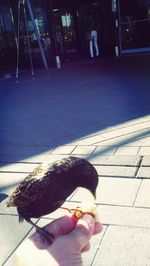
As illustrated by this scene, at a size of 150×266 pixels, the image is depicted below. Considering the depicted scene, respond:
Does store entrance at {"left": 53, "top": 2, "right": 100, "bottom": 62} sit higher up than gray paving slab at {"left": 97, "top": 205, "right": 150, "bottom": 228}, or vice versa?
store entrance at {"left": 53, "top": 2, "right": 100, "bottom": 62}

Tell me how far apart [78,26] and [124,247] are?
47.0 ft

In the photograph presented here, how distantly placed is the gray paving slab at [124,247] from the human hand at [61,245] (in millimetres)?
1661

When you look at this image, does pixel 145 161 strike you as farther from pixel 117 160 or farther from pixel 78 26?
pixel 78 26

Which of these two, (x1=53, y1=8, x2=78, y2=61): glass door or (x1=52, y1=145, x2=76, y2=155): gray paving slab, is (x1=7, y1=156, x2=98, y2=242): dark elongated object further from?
(x1=53, y1=8, x2=78, y2=61): glass door

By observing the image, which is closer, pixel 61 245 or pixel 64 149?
pixel 61 245

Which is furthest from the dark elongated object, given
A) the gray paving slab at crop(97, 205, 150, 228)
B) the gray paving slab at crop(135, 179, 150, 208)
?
the gray paving slab at crop(135, 179, 150, 208)

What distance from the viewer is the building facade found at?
15.3 metres

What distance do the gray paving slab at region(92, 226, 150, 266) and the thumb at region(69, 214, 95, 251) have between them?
1696 mm

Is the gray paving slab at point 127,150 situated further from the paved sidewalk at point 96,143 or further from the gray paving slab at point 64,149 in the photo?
the gray paving slab at point 64,149

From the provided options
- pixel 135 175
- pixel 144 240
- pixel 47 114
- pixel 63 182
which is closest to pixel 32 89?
pixel 47 114

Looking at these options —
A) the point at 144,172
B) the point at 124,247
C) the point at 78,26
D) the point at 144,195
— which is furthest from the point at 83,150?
the point at 78,26

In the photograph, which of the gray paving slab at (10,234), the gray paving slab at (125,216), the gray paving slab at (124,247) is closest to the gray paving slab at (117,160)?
the gray paving slab at (125,216)

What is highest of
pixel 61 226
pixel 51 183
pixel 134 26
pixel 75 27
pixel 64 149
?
pixel 51 183

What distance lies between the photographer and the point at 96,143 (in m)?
5.58
